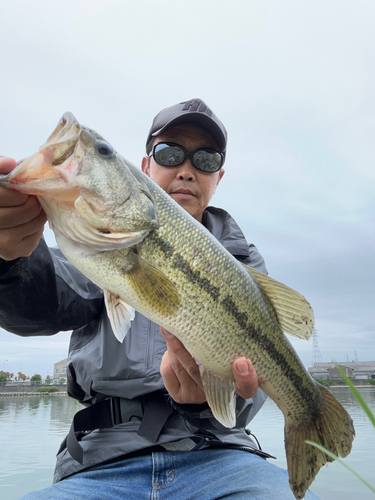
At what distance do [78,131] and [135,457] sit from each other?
7.42 feet

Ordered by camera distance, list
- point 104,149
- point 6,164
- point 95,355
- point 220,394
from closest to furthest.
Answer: point 6,164, point 104,149, point 220,394, point 95,355

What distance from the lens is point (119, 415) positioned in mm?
2893

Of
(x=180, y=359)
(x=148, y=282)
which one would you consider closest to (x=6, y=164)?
(x=148, y=282)

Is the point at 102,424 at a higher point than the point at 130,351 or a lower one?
lower

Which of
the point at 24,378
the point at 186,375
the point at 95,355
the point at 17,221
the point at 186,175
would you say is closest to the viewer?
the point at 17,221

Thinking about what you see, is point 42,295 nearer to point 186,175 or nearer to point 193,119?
point 186,175

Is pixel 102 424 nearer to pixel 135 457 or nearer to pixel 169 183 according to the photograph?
pixel 135 457

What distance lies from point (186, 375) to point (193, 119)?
2617 millimetres

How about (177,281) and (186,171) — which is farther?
(186,171)

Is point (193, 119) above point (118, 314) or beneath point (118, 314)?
above

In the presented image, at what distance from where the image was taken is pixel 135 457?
2.69 m

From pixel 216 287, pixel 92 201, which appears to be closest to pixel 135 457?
pixel 216 287

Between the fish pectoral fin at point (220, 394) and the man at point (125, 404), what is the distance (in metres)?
0.08

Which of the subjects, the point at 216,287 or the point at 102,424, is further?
the point at 102,424
